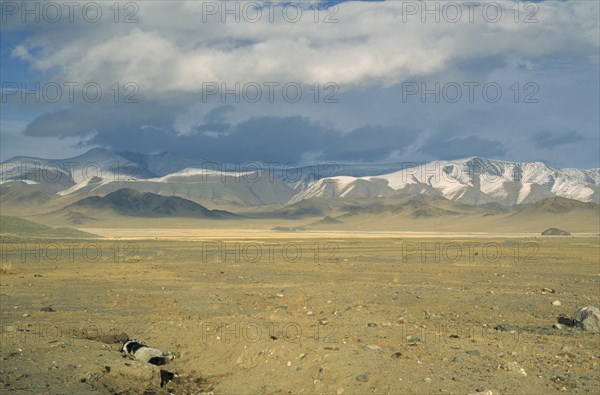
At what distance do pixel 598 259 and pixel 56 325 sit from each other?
112 feet

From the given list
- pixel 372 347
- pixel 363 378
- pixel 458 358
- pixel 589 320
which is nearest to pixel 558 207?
pixel 589 320

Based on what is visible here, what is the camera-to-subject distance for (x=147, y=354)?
41.8ft

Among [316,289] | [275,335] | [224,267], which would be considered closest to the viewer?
[275,335]

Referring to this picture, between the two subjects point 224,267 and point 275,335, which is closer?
point 275,335

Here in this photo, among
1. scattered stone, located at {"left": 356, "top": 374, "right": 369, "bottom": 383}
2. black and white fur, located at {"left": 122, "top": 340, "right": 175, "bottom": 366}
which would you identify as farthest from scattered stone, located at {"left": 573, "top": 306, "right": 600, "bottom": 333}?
black and white fur, located at {"left": 122, "top": 340, "right": 175, "bottom": 366}

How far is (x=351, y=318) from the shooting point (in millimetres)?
16391

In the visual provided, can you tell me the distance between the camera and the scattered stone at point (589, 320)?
48.9ft

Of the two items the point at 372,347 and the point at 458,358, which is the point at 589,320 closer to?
the point at 458,358

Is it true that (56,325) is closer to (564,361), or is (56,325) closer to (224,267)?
(564,361)

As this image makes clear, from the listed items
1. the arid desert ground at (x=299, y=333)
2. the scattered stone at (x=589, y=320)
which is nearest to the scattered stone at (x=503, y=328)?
the arid desert ground at (x=299, y=333)

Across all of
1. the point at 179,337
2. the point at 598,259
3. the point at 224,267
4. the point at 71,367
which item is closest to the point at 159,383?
the point at 71,367

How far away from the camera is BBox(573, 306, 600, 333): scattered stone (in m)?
14.9

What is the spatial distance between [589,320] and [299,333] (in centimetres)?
637

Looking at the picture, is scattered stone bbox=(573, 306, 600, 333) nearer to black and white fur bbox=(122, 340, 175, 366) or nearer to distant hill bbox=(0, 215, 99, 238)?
black and white fur bbox=(122, 340, 175, 366)
